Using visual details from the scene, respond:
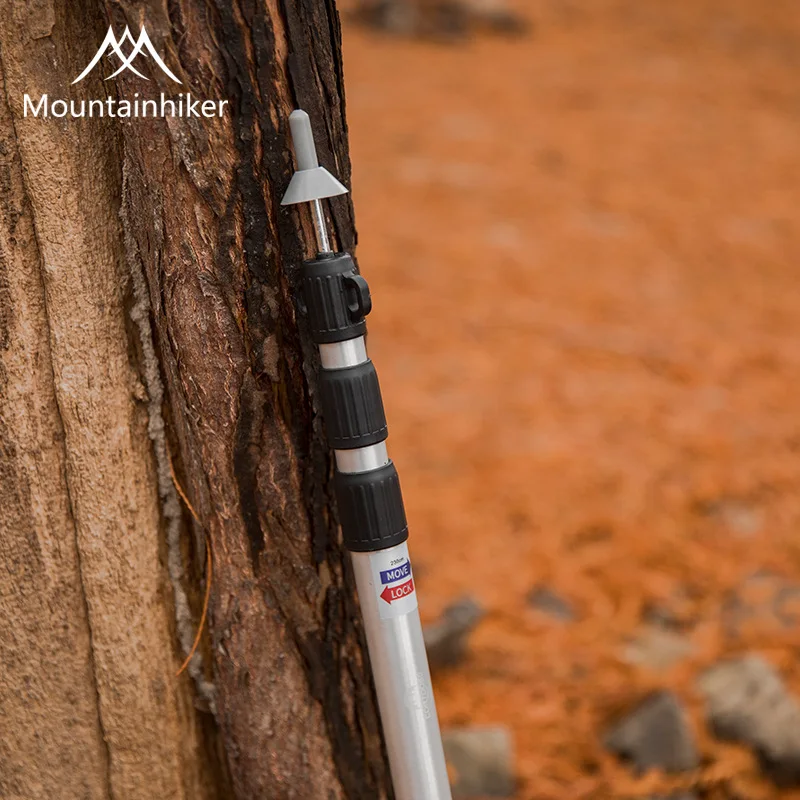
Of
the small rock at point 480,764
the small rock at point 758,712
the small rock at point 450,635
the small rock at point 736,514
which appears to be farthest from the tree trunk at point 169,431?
the small rock at point 736,514

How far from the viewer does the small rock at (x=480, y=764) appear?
242 cm

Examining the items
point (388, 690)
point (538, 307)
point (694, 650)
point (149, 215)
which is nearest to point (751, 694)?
point (694, 650)

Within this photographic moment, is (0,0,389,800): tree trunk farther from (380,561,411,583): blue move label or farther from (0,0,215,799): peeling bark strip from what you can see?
(380,561,411,583): blue move label

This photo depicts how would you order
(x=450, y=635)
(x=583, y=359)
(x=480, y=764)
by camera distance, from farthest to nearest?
(x=583, y=359) < (x=450, y=635) < (x=480, y=764)

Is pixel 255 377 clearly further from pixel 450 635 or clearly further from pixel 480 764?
pixel 450 635

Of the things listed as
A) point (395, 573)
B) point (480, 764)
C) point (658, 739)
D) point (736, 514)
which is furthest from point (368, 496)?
point (736, 514)

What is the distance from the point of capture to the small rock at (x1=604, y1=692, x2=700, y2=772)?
246 cm

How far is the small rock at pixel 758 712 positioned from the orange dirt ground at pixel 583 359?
53mm

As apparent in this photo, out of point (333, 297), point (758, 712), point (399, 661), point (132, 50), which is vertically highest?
point (132, 50)

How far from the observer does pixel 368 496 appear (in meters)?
1.51

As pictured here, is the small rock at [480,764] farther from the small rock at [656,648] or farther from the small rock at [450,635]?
the small rock at [656,648]

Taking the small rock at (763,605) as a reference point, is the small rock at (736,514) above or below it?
above

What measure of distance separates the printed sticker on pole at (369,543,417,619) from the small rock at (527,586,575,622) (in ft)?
5.45

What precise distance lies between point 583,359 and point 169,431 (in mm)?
3458
